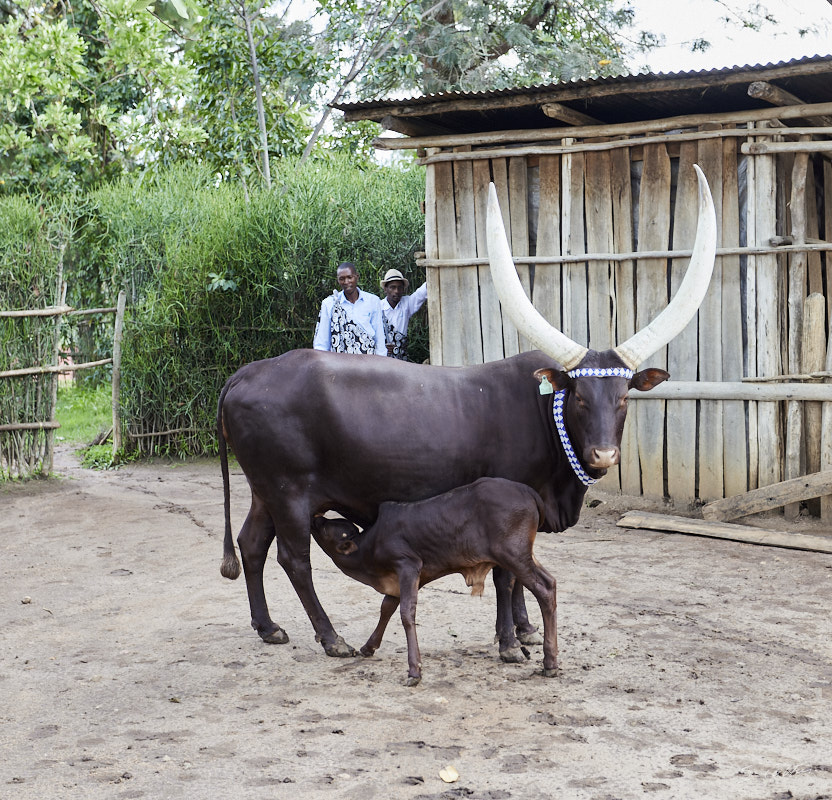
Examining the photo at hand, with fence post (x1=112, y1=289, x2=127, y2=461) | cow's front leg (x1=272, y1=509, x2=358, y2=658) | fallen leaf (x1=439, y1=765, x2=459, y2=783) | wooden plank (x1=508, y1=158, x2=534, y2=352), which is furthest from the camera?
fence post (x1=112, y1=289, x2=127, y2=461)

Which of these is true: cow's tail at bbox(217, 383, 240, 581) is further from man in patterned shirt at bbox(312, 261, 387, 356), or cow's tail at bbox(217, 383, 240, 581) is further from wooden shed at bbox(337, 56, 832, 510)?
wooden shed at bbox(337, 56, 832, 510)

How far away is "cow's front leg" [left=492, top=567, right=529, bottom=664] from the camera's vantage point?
4.34 m

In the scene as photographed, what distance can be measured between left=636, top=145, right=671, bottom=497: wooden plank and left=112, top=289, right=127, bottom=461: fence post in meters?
5.34

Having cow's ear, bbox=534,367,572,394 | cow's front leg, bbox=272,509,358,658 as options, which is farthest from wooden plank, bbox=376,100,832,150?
cow's front leg, bbox=272,509,358,658

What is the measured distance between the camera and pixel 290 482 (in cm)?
434

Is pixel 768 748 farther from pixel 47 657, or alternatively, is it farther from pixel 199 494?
pixel 199 494

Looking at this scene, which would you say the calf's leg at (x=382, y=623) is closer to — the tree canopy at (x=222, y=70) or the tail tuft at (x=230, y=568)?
the tail tuft at (x=230, y=568)

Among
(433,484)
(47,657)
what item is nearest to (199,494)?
(47,657)

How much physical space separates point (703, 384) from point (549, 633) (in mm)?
3385

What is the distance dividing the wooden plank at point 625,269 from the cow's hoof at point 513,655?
125 inches

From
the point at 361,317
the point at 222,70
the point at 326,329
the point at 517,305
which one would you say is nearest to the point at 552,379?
the point at 517,305

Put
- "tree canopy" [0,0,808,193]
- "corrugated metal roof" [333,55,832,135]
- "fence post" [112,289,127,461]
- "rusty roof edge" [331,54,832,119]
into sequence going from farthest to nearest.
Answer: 1. "tree canopy" [0,0,808,193]
2. "fence post" [112,289,127,461]
3. "corrugated metal roof" [333,55,832,135]
4. "rusty roof edge" [331,54,832,119]

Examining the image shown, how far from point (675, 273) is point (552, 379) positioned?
334cm

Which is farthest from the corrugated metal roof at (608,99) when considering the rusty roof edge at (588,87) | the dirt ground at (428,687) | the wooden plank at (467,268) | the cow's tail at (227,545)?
the cow's tail at (227,545)
